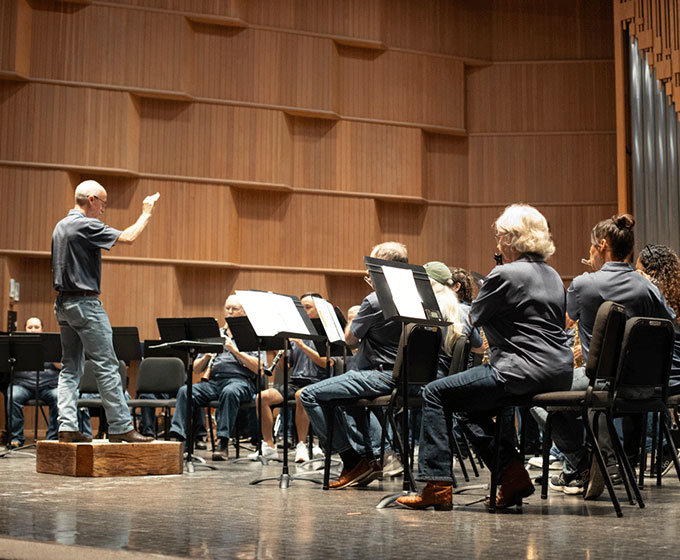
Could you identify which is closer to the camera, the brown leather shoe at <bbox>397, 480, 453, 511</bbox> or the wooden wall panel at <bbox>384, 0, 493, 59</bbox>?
the brown leather shoe at <bbox>397, 480, 453, 511</bbox>

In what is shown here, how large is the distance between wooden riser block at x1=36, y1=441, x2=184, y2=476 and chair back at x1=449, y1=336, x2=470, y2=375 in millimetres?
1519

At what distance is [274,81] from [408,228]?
231 centimetres

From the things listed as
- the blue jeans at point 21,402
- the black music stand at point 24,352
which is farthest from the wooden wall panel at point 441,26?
the black music stand at point 24,352

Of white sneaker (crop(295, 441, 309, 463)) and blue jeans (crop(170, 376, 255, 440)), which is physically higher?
blue jeans (crop(170, 376, 255, 440))

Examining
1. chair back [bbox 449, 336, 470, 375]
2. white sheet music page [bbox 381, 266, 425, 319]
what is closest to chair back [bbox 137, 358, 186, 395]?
chair back [bbox 449, 336, 470, 375]

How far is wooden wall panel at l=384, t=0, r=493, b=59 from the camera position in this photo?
10539 millimetres

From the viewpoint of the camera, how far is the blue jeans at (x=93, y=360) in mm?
4629

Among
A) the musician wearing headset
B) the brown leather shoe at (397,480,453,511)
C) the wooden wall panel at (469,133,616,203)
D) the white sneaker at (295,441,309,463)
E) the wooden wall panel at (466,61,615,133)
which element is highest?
the wooden wall panel at (466,61,615,133)

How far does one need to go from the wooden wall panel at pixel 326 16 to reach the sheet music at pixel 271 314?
20.6 ft

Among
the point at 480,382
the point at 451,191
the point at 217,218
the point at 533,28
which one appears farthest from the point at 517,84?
the point at 480,382

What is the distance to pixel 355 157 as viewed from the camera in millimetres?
10266

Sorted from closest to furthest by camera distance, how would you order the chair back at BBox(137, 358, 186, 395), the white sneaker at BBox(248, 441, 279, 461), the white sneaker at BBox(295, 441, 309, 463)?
1. the white sneaker at BBox(295, 441, 309, 463)
2. the white sneaker at BBox(248, 441, 279, 461)
3. the chair back at BBox(137, 358, 186, 395)

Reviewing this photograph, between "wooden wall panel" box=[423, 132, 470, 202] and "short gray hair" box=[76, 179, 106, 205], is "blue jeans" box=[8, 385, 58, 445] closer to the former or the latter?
"short gray hair" box=[76, 179, 106, 205]

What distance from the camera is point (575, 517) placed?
313 cm
